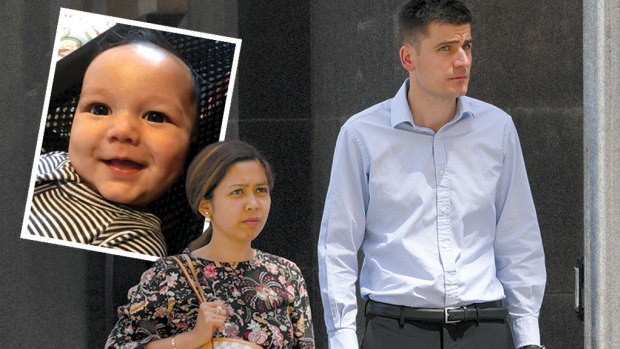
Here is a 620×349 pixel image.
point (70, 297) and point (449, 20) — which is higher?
point (449, 20)

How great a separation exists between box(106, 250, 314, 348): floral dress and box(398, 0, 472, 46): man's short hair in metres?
1.00

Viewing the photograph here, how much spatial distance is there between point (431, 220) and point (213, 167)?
78 centimetres

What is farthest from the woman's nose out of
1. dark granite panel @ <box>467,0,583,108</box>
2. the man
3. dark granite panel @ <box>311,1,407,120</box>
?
dark granite panel @ <box>467,0,583,108</box>

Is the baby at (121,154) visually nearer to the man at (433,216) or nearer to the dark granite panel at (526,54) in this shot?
the man at (433,216)

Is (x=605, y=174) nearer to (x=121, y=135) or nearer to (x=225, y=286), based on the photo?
(x=225, y=286)

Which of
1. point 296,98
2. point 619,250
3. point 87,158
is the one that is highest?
point 296,98

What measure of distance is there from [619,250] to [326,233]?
3.30 feet

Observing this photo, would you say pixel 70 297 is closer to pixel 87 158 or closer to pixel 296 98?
pixel 87 158

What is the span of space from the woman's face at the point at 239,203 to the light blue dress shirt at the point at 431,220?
36cm

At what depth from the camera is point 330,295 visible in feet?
11.5

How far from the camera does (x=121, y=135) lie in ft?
13.7

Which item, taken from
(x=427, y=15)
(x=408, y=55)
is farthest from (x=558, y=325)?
(x=427, y=15)

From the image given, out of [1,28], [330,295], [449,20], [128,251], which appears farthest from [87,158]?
[449,20]

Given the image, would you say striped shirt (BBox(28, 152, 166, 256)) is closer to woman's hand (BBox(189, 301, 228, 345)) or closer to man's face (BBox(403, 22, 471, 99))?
Answer: woman's hand (BBox(189, 301, 228, 345))
